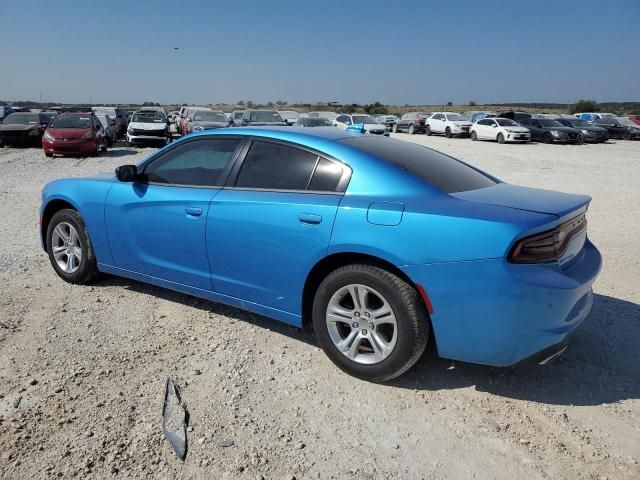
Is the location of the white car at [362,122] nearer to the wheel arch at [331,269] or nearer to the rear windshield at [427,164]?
the rear windshield at [427,164]

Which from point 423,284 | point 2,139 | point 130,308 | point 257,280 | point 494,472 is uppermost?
point 423,284

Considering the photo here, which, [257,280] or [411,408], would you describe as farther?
[257,280]

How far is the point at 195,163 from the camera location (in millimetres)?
4176

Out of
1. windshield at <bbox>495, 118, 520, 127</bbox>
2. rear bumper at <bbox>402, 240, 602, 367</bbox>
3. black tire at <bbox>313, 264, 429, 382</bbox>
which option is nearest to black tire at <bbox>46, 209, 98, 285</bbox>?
black tire at <bbox>313, 264, 429, 382</bbox>

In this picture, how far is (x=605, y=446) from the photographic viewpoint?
269 centimetres

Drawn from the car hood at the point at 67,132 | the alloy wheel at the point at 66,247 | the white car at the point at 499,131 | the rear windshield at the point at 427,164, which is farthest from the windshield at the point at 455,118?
the alloy wheel at the point at 66,247

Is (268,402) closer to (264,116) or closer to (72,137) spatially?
(72,137)

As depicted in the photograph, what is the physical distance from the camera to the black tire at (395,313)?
302 centimetres

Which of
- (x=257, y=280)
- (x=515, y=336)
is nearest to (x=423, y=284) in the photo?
(x=515, y=336)

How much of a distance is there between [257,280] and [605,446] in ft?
7.42

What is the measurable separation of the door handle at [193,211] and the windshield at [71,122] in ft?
54.5

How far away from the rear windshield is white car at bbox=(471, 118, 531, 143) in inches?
1030

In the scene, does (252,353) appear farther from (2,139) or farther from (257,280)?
(2,139)

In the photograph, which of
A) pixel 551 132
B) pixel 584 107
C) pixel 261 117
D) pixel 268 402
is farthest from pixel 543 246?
pixel 584 107
